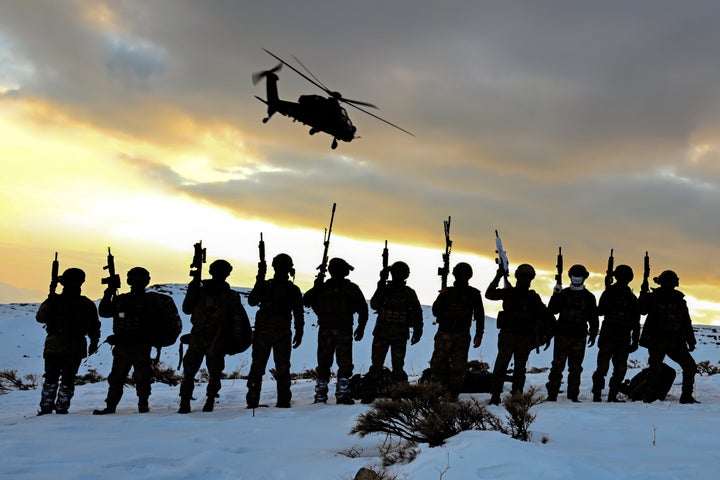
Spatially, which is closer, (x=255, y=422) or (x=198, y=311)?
(x=255, y=422)

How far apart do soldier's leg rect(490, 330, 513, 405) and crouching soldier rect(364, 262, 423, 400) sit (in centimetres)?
130

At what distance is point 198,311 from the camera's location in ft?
32.3

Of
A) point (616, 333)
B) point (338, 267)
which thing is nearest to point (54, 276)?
point (338, 267)

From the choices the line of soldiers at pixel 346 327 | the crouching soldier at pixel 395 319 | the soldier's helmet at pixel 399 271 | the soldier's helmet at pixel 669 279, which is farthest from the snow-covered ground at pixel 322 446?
the soldier's helmet at pixel 399 271

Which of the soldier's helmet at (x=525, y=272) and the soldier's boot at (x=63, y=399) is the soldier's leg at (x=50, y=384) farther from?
the soldier's helmet at (x=525, y=272)

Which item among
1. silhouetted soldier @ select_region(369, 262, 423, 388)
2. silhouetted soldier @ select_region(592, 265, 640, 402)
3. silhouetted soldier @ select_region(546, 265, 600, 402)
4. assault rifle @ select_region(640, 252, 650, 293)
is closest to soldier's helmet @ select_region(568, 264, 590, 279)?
silhouetted soldier @ select_region(546, 265, 600, 402)

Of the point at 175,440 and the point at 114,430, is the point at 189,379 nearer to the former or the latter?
the point at 114,430

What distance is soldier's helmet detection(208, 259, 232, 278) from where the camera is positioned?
9.91 meters

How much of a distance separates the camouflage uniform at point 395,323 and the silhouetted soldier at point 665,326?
3655 millimetres

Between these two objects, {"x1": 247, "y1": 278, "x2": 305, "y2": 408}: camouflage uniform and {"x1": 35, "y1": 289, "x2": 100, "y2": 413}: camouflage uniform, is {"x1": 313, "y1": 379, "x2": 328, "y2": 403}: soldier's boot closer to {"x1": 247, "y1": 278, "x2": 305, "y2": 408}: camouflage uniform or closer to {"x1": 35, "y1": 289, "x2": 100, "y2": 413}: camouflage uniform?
{"x1": 247, "y1": 278, "x2": 305, "y2": 408}: camouflage uniform

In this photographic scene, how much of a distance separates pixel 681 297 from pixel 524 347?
8.78 feet

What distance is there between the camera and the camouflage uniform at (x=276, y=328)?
1000 cm

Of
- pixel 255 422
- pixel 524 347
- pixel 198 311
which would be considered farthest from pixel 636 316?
pixel 198 311

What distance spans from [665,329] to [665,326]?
0.05m
